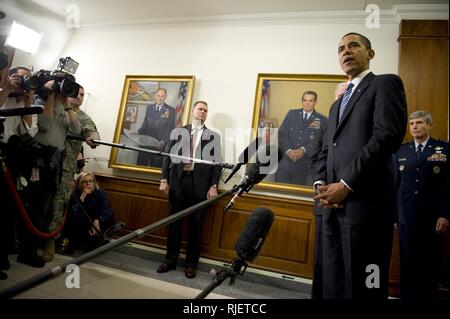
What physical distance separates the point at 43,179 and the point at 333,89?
236 cm

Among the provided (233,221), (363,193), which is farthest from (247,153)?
(233,221)

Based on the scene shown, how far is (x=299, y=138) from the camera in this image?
2311 millimetres

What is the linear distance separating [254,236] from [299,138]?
6.22ft

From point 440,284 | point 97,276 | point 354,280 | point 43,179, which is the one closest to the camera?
point 354,280

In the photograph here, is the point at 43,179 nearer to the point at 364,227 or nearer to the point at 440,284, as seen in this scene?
the point at 364,227

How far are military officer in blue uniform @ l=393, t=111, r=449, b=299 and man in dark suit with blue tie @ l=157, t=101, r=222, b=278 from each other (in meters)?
1.46

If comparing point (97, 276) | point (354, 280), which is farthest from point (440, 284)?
point (97, 276)

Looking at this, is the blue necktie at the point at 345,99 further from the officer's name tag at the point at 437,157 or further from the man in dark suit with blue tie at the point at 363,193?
the officer's name tag at the point at 437,157

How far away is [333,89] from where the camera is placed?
90.2 inches

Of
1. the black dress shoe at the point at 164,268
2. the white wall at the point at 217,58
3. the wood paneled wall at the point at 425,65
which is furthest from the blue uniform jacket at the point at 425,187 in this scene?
the black dress shoe at the point at 164,268

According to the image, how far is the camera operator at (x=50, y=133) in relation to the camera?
1.15m

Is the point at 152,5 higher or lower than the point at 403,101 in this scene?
higher

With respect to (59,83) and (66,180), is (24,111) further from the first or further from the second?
(66,180)

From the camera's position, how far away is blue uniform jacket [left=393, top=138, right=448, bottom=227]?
1693mm
